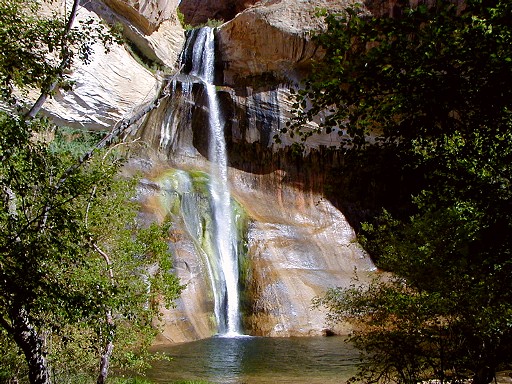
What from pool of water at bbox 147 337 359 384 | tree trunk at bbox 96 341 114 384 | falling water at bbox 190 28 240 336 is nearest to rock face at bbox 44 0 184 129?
falling water at bbox 190 28 240 336

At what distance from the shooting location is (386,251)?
9.99 metres

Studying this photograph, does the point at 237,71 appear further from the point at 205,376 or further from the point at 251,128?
the point at 205,376

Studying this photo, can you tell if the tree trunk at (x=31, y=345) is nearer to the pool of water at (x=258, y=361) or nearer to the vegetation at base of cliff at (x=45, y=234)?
the vegetation at base of cliff at (x=45, y=234)

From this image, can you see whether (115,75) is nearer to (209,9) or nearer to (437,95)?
(209,9)

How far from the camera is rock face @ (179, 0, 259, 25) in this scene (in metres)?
45.6

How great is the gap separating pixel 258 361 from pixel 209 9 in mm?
39210

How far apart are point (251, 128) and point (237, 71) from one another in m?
3.96

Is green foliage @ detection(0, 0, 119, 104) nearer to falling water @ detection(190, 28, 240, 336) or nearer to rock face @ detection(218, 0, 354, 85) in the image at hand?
falling water @ detection(190, 28, 240, 336)

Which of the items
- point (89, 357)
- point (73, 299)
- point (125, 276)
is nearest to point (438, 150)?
point (73, 299)

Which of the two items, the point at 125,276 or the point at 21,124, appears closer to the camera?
the point at 21,124

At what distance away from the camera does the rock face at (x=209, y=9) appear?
45.6 meters

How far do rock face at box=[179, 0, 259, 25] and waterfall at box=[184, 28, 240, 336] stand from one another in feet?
44.2

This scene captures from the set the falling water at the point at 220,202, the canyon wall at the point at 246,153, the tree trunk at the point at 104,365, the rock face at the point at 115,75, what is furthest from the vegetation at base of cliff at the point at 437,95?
the rock face at the point at 115,75

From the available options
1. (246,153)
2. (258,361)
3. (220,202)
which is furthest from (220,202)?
(258,361)
